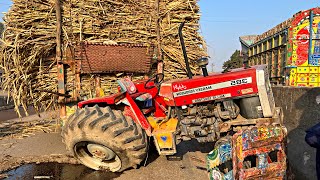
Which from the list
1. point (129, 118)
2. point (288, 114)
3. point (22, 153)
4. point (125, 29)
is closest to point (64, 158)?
point (22, 153)

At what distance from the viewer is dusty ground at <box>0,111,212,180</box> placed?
12.8 feet

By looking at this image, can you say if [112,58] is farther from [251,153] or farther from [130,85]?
[251,153]

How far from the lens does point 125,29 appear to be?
19.2 feet

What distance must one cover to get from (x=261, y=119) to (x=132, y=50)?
3284 mm

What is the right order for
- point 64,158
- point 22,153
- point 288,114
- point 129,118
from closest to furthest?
point 129,118, point 288,114, point 64,158, point 22,153

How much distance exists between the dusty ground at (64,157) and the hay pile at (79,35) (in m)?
0.91

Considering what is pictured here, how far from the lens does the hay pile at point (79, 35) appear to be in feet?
17.6

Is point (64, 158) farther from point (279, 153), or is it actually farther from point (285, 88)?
point (285, 88)

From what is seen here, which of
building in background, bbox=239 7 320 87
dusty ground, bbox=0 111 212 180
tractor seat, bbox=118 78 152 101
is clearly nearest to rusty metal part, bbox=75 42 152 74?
tractor seat, bbox=118 78 152 101

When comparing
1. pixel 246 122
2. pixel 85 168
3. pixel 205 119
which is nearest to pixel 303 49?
pixel 246 122

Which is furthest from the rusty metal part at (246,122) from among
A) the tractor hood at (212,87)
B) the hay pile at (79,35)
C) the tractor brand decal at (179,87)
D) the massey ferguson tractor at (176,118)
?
the hay pile at (79,35)

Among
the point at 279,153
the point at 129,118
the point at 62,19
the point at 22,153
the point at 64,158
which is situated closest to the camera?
the point at 279,153

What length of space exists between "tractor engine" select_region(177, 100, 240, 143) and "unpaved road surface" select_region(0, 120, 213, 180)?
0.55 m

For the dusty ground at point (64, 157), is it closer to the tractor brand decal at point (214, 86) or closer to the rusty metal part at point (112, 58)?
the tractor brand decal at point (214, 86)
